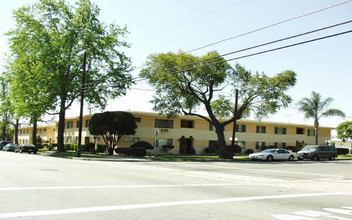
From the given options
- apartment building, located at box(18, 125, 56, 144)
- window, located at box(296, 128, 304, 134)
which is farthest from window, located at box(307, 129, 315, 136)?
apartment building, located at box(18, 125, 56, 144)

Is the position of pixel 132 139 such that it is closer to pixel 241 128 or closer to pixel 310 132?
pixel 241 128

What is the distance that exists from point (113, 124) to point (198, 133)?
49.0 ft

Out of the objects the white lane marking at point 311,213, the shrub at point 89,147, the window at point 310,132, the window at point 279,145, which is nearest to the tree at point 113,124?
the shrub at point 89,147

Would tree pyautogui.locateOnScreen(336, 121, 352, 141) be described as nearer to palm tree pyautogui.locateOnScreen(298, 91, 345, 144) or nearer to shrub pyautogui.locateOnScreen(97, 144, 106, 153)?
palm tree pyautogui.locateOnScreen(298, 91, 345, 144)

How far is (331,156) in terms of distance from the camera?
130 ft

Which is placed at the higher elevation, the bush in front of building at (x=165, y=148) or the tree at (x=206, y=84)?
the tree at (x=206, y=84)

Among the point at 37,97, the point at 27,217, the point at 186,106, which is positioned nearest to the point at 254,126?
the point at 186,106

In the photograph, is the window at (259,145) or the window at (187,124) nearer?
the window at (187,124)

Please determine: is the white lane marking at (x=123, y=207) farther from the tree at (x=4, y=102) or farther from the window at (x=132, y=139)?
the tree at (x=4, y=102)

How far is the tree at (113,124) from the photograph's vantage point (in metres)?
38.2

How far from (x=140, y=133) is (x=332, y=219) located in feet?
124

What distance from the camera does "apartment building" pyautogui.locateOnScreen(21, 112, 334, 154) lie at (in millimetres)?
44344

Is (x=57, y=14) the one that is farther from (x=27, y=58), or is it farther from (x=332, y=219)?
(x=332, y=219)

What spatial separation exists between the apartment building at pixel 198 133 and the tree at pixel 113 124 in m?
3.38
